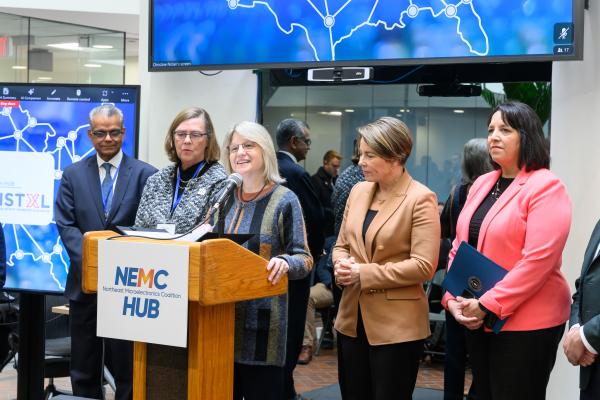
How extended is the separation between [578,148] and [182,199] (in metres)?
2.31

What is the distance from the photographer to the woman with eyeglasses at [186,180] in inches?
153

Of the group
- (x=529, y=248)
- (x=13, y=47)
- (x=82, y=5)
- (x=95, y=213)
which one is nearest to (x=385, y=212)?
(x=529, y=248)

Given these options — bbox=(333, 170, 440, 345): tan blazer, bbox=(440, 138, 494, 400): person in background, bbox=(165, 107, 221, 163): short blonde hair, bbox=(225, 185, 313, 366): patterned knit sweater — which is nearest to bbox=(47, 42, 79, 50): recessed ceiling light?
bbox=(440, 138, 494, 400): person in background

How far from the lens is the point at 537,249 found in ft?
11.8

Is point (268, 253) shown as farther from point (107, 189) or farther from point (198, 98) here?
point (198, 98)

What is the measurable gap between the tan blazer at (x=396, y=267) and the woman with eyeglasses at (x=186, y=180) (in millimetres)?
729

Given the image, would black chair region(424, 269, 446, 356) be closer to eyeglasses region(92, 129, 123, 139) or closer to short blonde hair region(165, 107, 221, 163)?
eyeglasses region(92, 129, 123, 139)

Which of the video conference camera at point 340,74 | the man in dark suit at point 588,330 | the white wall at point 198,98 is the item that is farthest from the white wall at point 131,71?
the man in dark suit at point 588,330

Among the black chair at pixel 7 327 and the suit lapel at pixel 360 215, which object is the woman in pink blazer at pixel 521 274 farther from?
the black chair at pixel 7 327

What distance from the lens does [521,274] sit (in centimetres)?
357

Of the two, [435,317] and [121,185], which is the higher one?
[121,185]

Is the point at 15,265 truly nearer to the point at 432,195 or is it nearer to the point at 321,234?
the point at 321,234

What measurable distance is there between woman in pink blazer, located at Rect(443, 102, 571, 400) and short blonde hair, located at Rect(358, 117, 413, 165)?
42 centimetres

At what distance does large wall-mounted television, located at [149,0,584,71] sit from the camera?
482 cm
